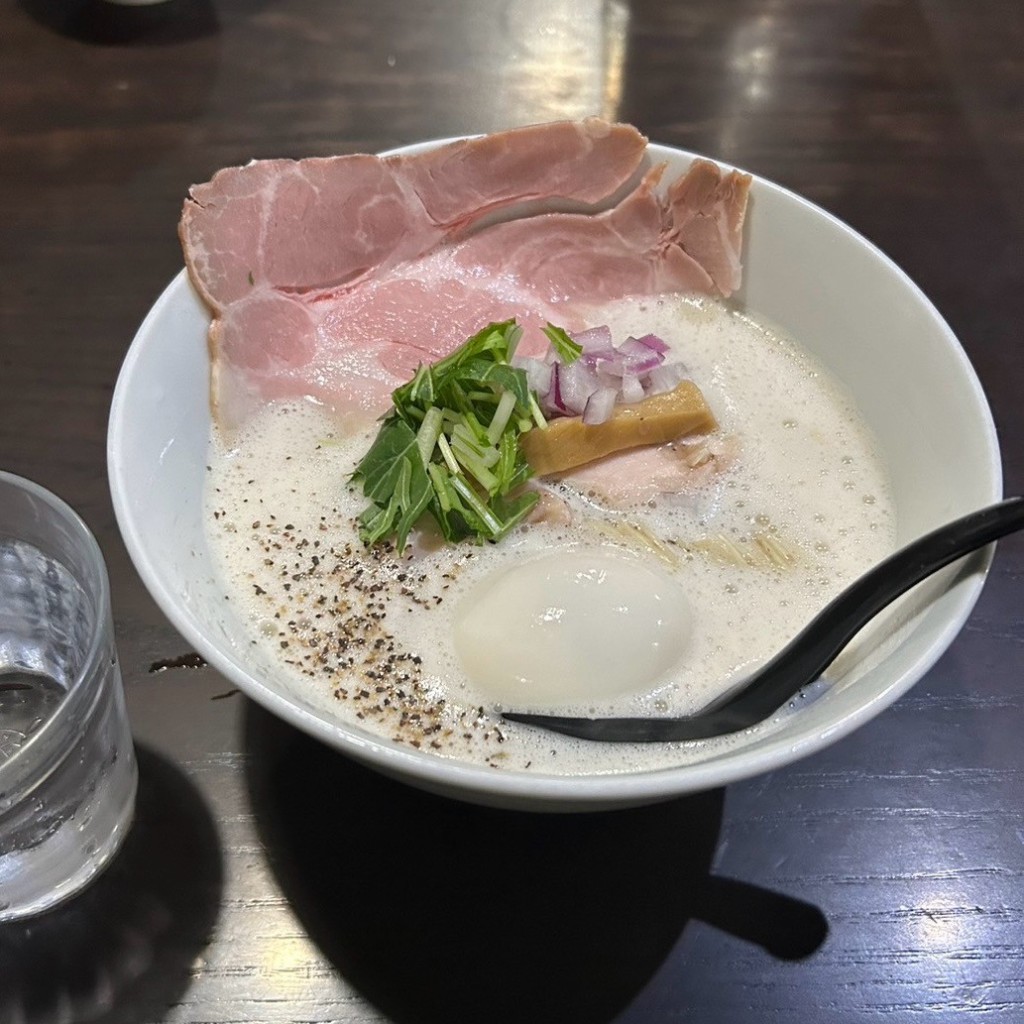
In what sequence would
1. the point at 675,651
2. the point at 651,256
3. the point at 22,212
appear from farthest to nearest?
1. the point at 22,212
2. the point at 651,256
3. the point at 675,651

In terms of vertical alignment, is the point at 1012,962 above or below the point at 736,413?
below

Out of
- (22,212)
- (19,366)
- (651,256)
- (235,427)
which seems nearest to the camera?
(235,427)

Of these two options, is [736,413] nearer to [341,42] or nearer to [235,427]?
[235,427]

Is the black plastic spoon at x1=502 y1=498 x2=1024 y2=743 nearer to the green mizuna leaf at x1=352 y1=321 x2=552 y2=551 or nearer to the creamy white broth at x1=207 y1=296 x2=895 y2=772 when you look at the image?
the creamy white broth at x1=207 y1=296 x2=895 y2=772

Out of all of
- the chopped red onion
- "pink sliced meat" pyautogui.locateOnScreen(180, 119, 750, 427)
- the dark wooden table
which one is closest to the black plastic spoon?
the dark wooden table

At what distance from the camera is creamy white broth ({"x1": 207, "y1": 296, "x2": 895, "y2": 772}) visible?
1075 millimetres

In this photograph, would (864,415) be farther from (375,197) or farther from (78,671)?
(78,671)

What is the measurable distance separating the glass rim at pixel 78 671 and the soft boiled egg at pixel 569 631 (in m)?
0.38

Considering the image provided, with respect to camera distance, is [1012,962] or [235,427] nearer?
[1012,962]

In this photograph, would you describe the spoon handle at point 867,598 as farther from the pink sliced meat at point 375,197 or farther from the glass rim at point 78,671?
the pink sliced meat at point 375,197

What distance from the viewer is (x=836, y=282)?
1.36 metres

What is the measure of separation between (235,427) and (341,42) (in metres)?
1.50

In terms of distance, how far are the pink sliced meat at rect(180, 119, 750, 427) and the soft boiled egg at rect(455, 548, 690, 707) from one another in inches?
15.3

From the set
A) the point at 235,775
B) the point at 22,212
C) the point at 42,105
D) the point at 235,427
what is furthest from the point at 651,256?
the point at 42,105
